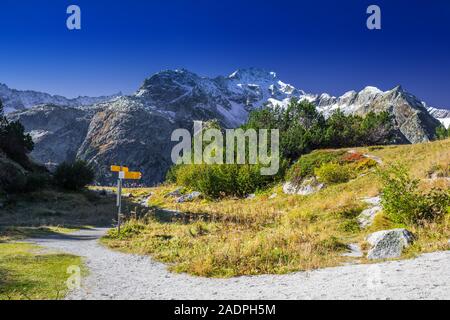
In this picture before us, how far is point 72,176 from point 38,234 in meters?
30.3

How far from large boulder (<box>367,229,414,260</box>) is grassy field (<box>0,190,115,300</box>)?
32.1 feet

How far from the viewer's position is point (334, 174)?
115 ft

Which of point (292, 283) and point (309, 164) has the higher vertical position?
point (309, 164)

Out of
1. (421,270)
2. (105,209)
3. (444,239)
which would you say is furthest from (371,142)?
(421,270)

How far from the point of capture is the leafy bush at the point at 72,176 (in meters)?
50.5

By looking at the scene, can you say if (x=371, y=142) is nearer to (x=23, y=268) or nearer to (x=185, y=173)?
(x=185, y=173)

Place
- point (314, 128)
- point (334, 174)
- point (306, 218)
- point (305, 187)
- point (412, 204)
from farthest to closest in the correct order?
point (314, 128) < point (305, 187) < point (334, 174) < point (306, 218) < point (412, 204)

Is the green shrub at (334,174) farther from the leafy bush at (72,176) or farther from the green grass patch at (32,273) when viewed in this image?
the leafy bush at (72,176)

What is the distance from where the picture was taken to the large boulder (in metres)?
12.9

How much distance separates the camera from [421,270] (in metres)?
10.0

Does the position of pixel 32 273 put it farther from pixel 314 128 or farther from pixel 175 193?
pixel 314 128

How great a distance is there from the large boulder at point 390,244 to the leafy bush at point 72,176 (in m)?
44.8

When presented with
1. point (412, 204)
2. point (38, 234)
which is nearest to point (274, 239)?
point (412, 204)

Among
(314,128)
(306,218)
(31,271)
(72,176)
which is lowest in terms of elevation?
(31,271)
